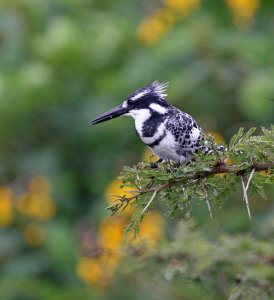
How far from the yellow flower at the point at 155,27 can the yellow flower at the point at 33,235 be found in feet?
6.26

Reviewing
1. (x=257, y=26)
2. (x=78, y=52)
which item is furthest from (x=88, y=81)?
(x=257, y=26)

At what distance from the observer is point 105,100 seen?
6.54 metres

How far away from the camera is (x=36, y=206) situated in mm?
6094

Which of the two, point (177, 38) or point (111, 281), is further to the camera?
point (177, 38)

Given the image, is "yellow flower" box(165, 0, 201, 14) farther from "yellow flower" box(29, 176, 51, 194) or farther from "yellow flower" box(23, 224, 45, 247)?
"yellow flower" box(23, 224, 45, 247)

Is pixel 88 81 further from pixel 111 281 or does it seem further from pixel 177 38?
pixel 111 281

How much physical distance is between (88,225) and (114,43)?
1.96 meters

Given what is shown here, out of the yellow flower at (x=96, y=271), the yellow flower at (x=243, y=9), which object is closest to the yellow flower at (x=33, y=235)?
the yellow flower at (x=96, y=271)

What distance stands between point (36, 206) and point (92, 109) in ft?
3.38

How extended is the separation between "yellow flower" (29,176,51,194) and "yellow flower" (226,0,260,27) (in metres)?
2.17

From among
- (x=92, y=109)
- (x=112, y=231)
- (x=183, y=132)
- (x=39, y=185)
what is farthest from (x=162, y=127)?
(x=92, y=109)

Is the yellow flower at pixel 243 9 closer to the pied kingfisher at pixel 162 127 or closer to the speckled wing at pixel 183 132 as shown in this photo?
the pied kingfisher at pixel 162 127

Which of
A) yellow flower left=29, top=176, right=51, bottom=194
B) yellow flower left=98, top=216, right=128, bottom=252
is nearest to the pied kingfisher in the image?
yellow flower left=98, top=216, right=128, bottom=252

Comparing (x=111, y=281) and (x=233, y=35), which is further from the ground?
(x=233, y=35)
